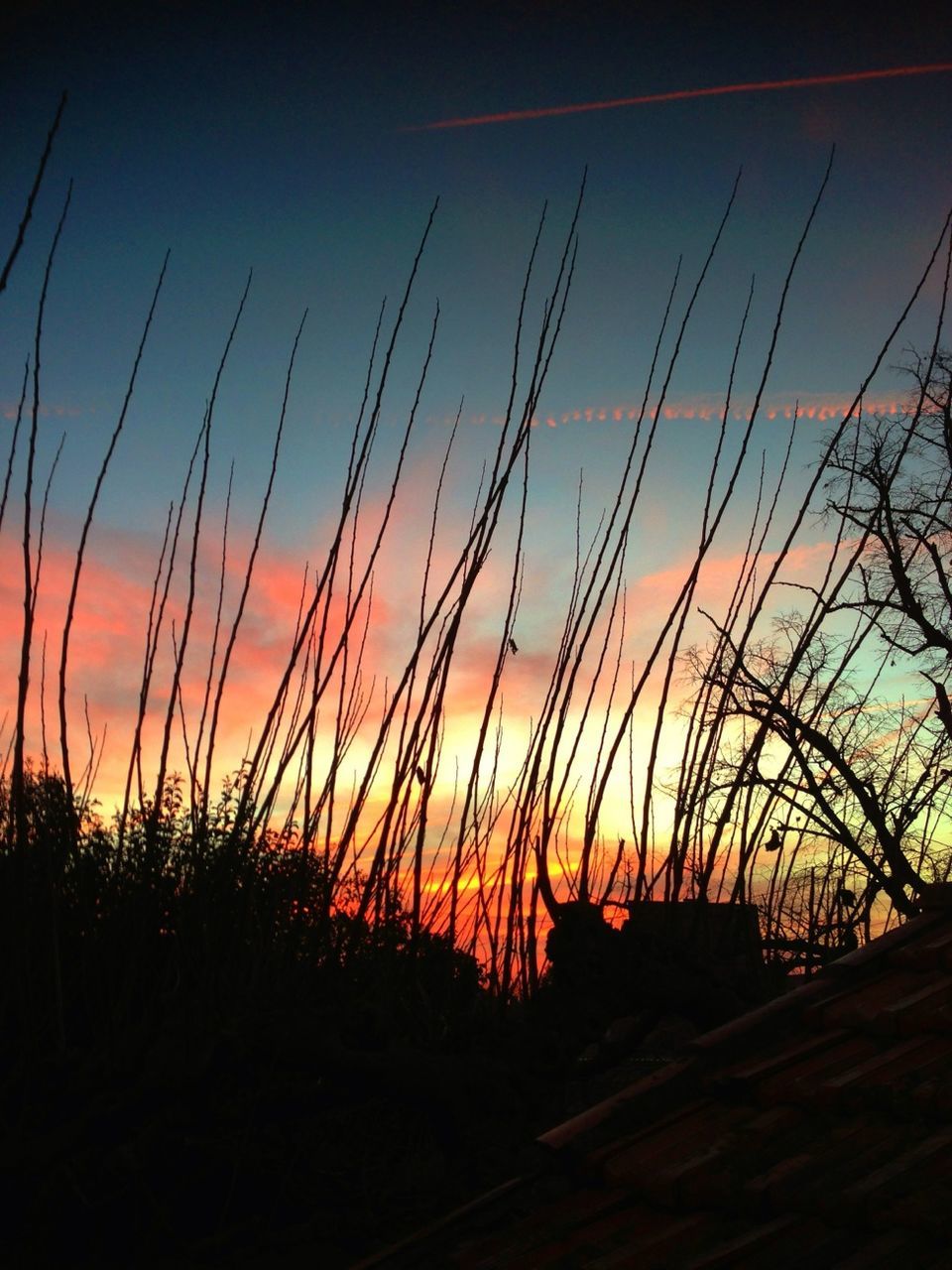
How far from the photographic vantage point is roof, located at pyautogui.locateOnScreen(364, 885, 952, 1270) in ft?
2.84

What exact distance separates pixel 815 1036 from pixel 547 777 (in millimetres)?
639

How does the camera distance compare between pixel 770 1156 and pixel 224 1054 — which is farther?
pixel 224 1054

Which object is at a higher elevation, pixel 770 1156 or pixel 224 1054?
pixel 224 1054

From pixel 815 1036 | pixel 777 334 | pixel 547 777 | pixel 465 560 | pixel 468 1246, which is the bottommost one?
pixel 468 1246

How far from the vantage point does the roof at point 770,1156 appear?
2.84 feet

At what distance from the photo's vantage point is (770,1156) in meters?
1.00

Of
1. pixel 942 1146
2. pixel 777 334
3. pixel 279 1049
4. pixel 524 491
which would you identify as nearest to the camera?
pixel 942 1146

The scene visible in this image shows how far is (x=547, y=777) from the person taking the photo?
175 cm

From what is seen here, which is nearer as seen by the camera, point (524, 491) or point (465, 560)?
point (465, 560)

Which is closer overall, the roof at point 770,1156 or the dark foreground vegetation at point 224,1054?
the roof at point 770,1156

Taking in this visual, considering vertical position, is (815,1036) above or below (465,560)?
below

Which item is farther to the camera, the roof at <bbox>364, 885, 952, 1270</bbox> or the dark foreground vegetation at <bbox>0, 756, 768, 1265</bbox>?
the dark foreground vegetation at <bbox>0, 756, 768, 1265</bbox>

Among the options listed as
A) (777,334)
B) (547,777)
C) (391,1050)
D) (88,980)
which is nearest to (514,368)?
(777,334)

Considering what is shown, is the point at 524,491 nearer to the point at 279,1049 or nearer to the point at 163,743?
the point at 163,743
